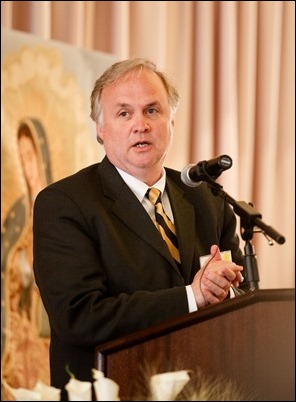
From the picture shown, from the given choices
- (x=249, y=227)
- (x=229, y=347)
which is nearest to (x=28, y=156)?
(x=249, y=227)

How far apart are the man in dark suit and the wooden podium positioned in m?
0.53

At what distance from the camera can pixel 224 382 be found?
1798 mm

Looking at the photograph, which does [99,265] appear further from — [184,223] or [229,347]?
[229,347]

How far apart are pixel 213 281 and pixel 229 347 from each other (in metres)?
0.76

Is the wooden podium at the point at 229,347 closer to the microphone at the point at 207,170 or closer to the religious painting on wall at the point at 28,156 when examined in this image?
the microphone at the point at 207,170

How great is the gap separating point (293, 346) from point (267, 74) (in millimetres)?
4976

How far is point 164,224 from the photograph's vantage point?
2967mm

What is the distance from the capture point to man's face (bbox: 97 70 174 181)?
9.70ft

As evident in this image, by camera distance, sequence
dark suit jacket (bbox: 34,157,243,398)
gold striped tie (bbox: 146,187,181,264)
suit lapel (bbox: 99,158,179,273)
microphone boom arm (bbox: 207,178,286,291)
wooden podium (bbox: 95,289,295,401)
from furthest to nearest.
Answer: gold striped tie (bbox: 146,187,181,264), suit lapel (bbox: 99,158,179,273), dark suit jacket (bbox: 34,157,243,398), microphone boom arm (bbox: 207,178,286,291), wooden podium (bbox: 95,289,295,401)

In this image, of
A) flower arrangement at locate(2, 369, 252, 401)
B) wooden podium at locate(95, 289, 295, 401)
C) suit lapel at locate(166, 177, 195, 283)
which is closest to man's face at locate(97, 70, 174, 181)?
suit lapel at locate(166, 177, 195, 283)

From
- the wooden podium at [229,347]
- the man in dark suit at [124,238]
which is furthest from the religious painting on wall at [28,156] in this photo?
the wooden podium at [229,347]

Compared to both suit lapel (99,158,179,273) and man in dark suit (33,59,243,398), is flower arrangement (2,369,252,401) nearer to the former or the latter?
man in dark suit (33,59,243,398)

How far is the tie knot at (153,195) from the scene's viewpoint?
3.00 m

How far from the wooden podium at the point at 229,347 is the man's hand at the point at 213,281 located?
22.6 inches
